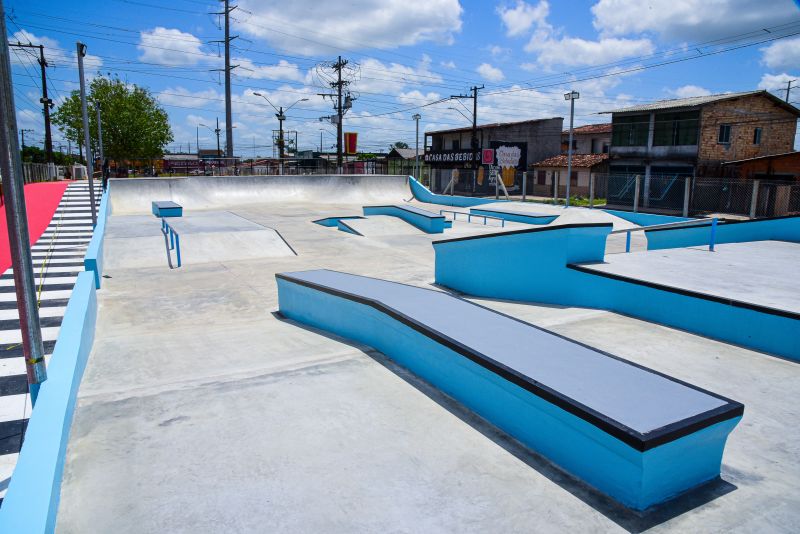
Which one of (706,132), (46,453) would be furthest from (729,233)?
(706,132)

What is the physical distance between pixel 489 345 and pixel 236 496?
7.63ft

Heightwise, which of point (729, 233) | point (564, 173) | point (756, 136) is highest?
point (756, 136)

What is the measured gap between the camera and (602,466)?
3299 millimetres

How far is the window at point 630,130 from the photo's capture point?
3562cm

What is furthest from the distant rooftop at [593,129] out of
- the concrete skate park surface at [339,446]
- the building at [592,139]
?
the concrete skate park surface at [339,446]

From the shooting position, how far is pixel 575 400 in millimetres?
3424

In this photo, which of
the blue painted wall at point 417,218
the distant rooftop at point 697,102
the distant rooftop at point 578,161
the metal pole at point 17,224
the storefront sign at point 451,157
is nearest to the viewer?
the metal pole at point 17,224

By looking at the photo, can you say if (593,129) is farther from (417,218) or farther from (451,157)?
(417,218)

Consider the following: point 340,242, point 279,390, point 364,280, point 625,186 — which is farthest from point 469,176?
point 279,390

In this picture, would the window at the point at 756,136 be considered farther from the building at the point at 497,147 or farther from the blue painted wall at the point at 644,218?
the building at the point at 497,147

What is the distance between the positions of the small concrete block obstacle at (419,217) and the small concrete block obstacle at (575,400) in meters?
14.8

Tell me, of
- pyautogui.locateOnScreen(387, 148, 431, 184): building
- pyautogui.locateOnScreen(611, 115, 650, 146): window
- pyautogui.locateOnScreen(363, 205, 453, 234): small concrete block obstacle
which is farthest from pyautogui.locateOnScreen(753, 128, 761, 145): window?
pyautogui.locateOnScreen(363, 205, 453, 234): small concrete block obstacle

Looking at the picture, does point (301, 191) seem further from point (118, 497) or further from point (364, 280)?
point (118, 497)

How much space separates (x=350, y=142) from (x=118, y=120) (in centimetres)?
2247
